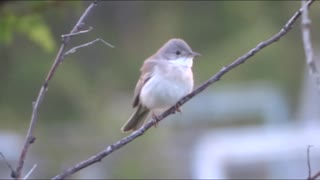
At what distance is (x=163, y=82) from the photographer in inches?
125

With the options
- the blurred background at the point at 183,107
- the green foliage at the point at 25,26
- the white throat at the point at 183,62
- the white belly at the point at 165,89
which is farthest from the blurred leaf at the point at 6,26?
the blurred background at the point at 183,107

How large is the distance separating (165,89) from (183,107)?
652 centimetres

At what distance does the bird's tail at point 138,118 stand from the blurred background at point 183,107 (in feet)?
11.5

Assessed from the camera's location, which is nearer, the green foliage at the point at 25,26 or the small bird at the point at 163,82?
the green foliage at the point at 25,26

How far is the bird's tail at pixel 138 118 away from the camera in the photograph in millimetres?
3195

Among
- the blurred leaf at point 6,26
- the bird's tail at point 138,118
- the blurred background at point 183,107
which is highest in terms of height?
the blurred background at point 183,107

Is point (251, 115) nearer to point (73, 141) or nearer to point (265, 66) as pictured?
point (265, 66)

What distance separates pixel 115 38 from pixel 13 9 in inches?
348

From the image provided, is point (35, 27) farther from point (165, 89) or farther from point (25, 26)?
point (165, 89)

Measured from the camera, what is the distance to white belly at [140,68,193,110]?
3004 millimetres

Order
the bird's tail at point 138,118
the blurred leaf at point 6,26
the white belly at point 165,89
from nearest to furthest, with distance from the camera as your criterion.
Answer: the blurred leaf at point 6,26 < the white belly at point 165,89 < the bird's tail at point 138,118

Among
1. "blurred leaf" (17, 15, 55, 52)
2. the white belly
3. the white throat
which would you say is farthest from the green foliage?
the white throat

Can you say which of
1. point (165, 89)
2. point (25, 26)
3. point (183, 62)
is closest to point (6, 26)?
point (25, 26)

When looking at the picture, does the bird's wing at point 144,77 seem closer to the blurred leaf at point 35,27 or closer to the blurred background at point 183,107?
the blurred leaf at point 35,27
